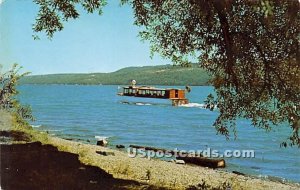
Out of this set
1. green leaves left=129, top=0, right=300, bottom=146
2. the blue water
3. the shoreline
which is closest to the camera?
green leaves left=129, top=0, right=300, bottom=146

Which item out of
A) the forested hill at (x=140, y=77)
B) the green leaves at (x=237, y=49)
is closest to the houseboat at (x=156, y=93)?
the forested hill at (x=140, y=77)

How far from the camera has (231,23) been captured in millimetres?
3826

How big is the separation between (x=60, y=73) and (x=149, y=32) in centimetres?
78

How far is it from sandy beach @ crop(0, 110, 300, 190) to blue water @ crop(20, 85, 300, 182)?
0.43ft

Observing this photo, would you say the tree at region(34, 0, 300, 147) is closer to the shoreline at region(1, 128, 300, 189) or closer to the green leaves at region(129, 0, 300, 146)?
the green leaves at region(129, 0, 300, 146)

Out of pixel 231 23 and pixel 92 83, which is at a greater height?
pixel 231 23

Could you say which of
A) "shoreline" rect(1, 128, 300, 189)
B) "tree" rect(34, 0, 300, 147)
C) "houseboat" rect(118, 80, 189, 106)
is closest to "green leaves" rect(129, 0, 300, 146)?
"tree" rect(34, 0, 300, 147)

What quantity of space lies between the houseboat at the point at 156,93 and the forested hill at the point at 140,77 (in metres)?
0.07

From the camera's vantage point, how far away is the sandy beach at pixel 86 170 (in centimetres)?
397

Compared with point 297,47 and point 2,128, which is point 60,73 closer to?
point 2,128

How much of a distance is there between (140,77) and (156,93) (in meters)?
0.21

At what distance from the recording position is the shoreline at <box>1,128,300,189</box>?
4082mm

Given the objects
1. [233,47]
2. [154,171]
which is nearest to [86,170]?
[154,171]

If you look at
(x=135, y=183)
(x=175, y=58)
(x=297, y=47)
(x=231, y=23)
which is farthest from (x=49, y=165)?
(x=297, y=47)
